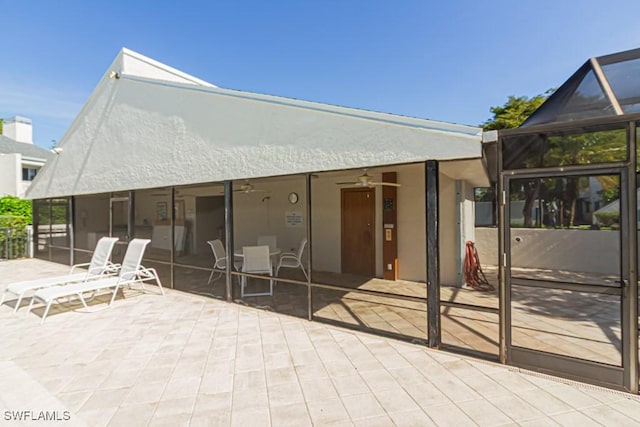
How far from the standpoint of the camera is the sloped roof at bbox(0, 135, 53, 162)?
19180 mm

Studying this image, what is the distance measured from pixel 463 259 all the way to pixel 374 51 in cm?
744

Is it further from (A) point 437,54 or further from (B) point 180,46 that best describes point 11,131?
(A) point 437,54

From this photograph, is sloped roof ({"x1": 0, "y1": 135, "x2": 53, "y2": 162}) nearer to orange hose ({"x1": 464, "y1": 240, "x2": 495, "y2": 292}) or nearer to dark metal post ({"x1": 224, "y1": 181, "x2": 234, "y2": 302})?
dark metal post ({"x1": 224, "y1": 181, "x2": 234, "y2": 302})

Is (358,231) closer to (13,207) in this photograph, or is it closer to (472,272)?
(472,272)

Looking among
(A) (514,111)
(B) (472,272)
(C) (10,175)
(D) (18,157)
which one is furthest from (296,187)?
(C) (10,175)

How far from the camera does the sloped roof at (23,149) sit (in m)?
19.2

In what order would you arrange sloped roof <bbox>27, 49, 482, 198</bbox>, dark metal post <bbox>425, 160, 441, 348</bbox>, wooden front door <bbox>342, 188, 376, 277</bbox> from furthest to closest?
wooden front door <bbox>342, 188, 376, 277</bbox>, sloped roof <bbox>27, 49, 482, 198</bbox>, dark metal post <bbox>425, 160, 441, 348</bbox>

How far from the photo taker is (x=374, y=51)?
1004cm

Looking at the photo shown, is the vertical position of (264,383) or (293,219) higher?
(293,219)

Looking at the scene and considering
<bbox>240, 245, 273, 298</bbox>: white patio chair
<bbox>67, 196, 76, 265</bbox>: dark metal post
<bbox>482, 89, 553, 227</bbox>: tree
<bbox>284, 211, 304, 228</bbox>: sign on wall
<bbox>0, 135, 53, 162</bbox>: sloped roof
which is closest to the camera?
<bbox>240, 245, 273, 298</bbox>: white patio chair

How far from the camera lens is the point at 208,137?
5.51 metres

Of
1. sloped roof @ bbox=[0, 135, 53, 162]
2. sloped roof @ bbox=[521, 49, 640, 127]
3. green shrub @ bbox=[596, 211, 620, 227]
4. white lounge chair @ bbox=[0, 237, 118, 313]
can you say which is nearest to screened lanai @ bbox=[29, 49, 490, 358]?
white lounge chair @ bbox=[0, 237, 118, 313]
